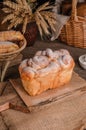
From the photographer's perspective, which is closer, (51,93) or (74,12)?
(51,93)

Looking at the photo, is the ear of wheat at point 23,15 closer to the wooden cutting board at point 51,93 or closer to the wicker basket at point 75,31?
the wicker basket at point 75,31

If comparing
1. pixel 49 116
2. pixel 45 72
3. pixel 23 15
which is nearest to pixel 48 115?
pixel 49 116

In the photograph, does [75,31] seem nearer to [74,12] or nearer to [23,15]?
[74,12]

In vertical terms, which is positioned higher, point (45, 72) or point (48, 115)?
point (45, 72)

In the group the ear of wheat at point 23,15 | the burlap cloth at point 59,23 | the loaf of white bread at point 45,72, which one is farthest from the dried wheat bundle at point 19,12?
the loaf of white bread at point 45,72

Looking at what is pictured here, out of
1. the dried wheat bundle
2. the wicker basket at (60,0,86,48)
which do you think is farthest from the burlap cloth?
the dried wheat bundle

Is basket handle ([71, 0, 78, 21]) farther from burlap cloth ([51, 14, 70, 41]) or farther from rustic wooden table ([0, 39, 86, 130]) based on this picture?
rustic wooden table ([0, 39, 86, 130])
